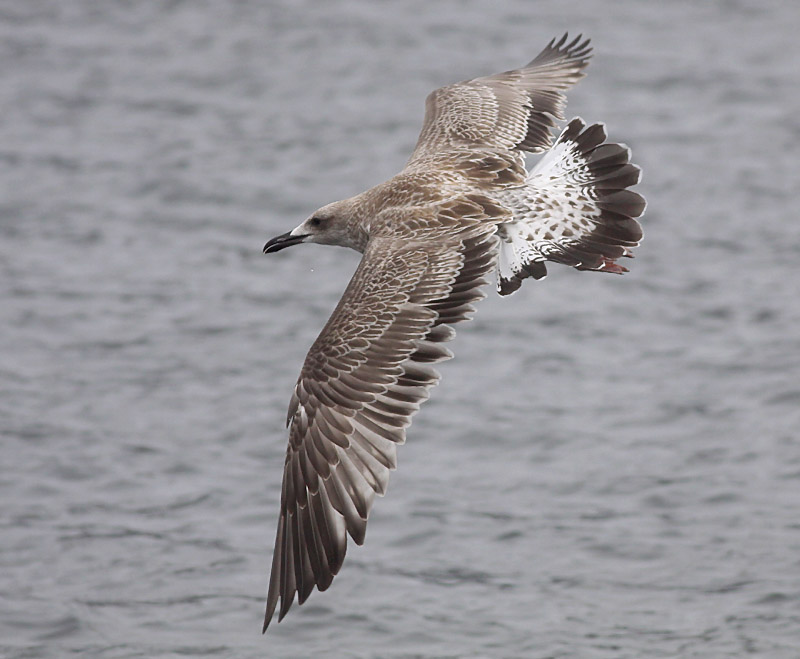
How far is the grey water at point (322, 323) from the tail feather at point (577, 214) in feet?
7.76

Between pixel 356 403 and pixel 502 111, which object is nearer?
pixel 356 403

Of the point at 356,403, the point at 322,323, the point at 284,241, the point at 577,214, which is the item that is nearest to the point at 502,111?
the point at 577,214

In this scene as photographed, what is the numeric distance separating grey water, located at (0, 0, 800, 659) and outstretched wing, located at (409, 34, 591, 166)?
8.29 feet

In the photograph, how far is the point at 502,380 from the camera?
11727 millimetres

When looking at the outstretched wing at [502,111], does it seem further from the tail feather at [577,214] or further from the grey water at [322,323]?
the grey water at [322,323]

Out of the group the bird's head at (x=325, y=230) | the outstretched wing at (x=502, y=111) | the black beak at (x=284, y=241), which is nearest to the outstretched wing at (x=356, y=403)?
the bird's head at (x=325, y=230)

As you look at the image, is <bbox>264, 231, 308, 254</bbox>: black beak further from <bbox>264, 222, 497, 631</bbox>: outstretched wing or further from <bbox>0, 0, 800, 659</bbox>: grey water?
<bbox>0, 0, 800, 659</bbox>: grey water

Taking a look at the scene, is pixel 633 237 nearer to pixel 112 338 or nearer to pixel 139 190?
pixel 112 338

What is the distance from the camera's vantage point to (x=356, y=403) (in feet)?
23.5

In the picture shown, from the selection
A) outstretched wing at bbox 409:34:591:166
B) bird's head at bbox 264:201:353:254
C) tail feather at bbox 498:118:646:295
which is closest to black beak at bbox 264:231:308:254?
bird's head at bbox 264:201:353:254

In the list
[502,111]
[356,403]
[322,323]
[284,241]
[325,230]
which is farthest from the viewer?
[322,323]

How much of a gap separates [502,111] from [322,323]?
3538mm

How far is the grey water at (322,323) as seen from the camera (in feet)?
30.9

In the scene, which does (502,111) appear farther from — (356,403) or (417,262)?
(356,403)
